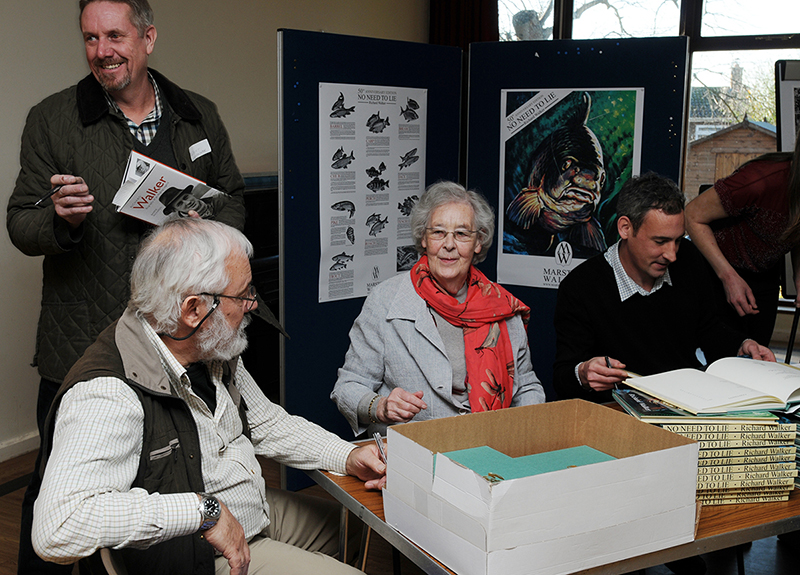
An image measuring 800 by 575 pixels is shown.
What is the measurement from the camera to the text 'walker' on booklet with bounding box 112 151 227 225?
1.94 metres

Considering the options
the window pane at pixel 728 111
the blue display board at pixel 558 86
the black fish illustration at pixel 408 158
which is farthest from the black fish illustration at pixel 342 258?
the window pane at pixel 728 111

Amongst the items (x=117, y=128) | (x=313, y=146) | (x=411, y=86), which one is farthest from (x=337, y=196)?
(x=117, y=128)

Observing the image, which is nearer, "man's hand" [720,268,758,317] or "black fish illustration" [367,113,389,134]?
"man's hand" [720,268,758,317]

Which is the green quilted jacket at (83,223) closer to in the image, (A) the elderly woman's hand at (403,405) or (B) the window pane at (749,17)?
(A) the elderly woman's hand at (403,405)

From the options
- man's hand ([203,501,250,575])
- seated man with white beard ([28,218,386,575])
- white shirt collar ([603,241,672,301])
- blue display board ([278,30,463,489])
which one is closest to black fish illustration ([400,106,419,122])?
blue display board ([278,30,463,489])

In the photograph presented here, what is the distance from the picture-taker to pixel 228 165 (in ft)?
7.83

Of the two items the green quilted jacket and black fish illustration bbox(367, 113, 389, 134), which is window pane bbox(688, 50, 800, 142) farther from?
the green quilted jacket

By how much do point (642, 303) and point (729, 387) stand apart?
2.57 ft

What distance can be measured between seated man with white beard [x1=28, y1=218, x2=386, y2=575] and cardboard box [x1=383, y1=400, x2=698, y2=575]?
293 millimetres

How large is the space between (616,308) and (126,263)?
154 cm

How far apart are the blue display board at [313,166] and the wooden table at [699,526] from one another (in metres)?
1.46

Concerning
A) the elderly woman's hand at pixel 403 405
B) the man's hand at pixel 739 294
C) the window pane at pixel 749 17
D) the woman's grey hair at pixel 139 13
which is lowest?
the elderly woman's hand at pixel 403 405

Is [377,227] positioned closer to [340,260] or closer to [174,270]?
[340,260]

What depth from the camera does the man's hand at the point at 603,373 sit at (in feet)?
6.32
